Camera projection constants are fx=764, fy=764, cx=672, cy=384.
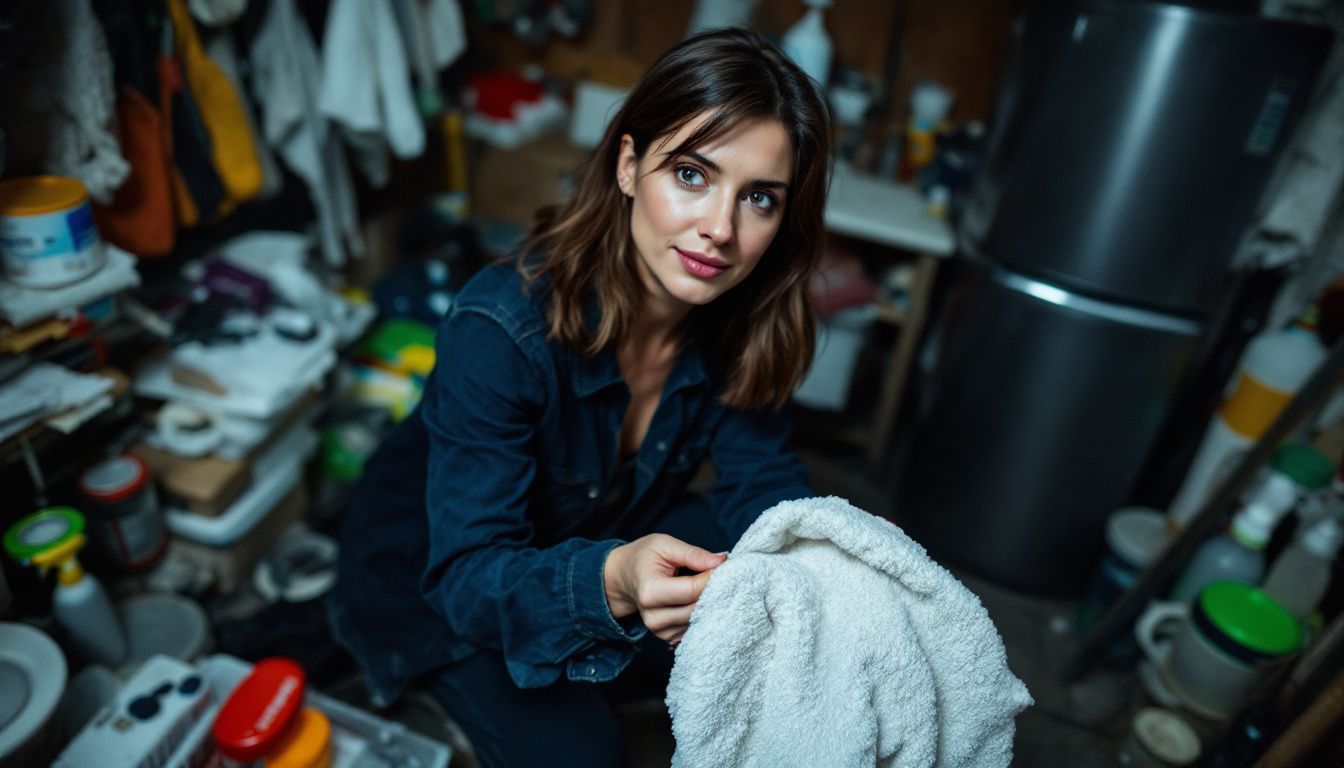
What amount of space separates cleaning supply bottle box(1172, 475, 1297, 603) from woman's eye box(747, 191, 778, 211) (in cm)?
120

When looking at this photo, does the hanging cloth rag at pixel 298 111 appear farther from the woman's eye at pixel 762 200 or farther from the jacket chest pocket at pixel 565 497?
the woman's eye at pixel 762 200

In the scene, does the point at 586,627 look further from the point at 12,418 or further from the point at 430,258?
the point at 430,258

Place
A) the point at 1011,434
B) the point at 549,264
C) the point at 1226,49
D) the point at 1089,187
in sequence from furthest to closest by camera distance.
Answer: the point at 1011,434 → the point at 1089,187 → the point at 1226,49 → the point at 549,264

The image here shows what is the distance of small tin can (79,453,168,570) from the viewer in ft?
3.99

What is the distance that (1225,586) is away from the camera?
136 centimetres

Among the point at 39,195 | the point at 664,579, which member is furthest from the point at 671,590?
the point at 39,195

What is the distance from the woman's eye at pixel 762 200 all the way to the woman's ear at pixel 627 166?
0.44ft

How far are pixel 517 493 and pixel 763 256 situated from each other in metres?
0.42

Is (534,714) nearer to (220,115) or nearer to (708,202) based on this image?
(708,202)

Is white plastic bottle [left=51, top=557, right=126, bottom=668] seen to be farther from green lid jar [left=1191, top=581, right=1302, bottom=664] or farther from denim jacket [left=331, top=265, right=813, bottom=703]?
green lid jar [left=1191, top=581, right=1302, bottom=664]

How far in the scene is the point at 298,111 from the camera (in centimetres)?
156

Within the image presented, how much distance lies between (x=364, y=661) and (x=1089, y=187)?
1.47 m

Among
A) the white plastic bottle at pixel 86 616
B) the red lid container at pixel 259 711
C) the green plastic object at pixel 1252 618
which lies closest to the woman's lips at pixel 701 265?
the red lid container at pixel 259 711

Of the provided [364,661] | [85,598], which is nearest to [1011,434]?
[364,661]
